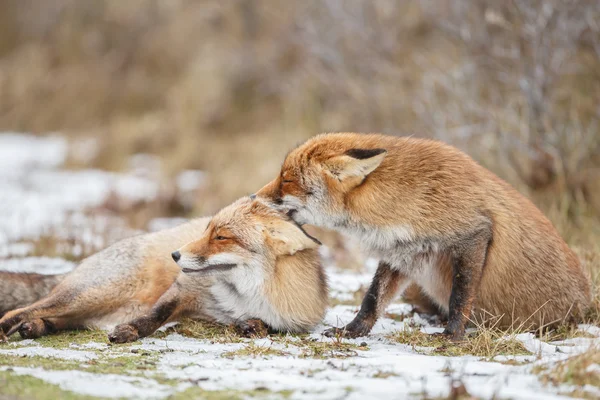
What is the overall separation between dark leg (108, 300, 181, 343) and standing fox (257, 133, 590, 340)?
1.06 meters

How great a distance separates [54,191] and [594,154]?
9.00 meters

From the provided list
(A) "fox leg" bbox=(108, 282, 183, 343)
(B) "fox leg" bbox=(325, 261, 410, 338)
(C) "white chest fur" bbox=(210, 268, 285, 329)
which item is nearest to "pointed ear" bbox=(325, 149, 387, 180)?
(B) "fox leg" bbox=(325, 261, 410, 338)

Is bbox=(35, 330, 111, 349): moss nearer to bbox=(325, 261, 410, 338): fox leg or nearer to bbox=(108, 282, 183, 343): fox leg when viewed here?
bbox=(108, 282, 183, 343): fox leg

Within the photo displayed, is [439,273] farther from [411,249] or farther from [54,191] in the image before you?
[54,191]

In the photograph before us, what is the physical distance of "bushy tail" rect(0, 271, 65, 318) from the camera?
481 centimetres

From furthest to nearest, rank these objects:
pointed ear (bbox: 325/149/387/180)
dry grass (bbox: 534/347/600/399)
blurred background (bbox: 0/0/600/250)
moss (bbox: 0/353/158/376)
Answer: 1. blurred background (bbox: 0/0/600/250)
2. pointed ear (bbox: 325/149/387/180)
3. moss (bbox: 0/353/158/376)
4. dry grass (bbox: 534/347/600/399)

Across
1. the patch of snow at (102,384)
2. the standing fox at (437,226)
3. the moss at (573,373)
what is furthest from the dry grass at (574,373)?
the patch of snow at (102,384)

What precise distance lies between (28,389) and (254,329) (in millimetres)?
1815

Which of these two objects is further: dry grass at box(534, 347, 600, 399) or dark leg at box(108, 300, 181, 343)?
dark leg at box(108, 300, 181, 343)

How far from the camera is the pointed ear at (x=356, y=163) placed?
4199 millimetres

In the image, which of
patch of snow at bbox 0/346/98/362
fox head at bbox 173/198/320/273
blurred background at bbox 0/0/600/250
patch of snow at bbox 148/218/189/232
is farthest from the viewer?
patch of snow at bbox 148/218/189/232

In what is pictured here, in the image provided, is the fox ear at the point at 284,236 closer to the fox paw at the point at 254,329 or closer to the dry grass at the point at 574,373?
the fox paw at the point at 254,329

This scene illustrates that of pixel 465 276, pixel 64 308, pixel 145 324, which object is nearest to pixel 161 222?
pixel 64 308

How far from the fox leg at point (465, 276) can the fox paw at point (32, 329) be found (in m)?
2.81
